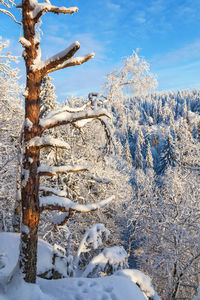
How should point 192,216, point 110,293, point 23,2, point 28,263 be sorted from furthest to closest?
point 192,216
point 110,293
point 28,263
point 23,2

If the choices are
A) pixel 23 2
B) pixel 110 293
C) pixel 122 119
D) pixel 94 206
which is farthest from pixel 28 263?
pixel 122 119

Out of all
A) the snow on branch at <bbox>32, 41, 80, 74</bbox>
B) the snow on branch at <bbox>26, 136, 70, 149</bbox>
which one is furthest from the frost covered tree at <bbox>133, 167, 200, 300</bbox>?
the snow on branch at <bbox>32, 41, 80, 74</bbox>

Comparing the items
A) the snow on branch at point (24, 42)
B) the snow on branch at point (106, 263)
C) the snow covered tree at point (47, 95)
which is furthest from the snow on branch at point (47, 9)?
the snow covered tree at point (47, 95)

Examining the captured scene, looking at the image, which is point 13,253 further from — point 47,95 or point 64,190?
point 47,95

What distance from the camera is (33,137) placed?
3602 mm

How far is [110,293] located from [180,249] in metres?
11.8

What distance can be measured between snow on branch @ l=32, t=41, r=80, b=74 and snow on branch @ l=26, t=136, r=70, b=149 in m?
1.08

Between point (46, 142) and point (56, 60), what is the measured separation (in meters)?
1.23

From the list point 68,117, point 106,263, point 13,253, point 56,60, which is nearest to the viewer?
point 56,60

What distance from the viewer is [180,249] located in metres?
14.1

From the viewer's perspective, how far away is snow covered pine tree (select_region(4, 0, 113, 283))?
3422 mm

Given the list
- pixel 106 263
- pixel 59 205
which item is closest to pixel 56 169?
pixel 59 205

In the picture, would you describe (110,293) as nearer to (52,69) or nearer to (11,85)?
(52,69)

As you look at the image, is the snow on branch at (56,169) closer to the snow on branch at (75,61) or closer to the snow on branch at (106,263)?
the snow on branch at (75,61)
